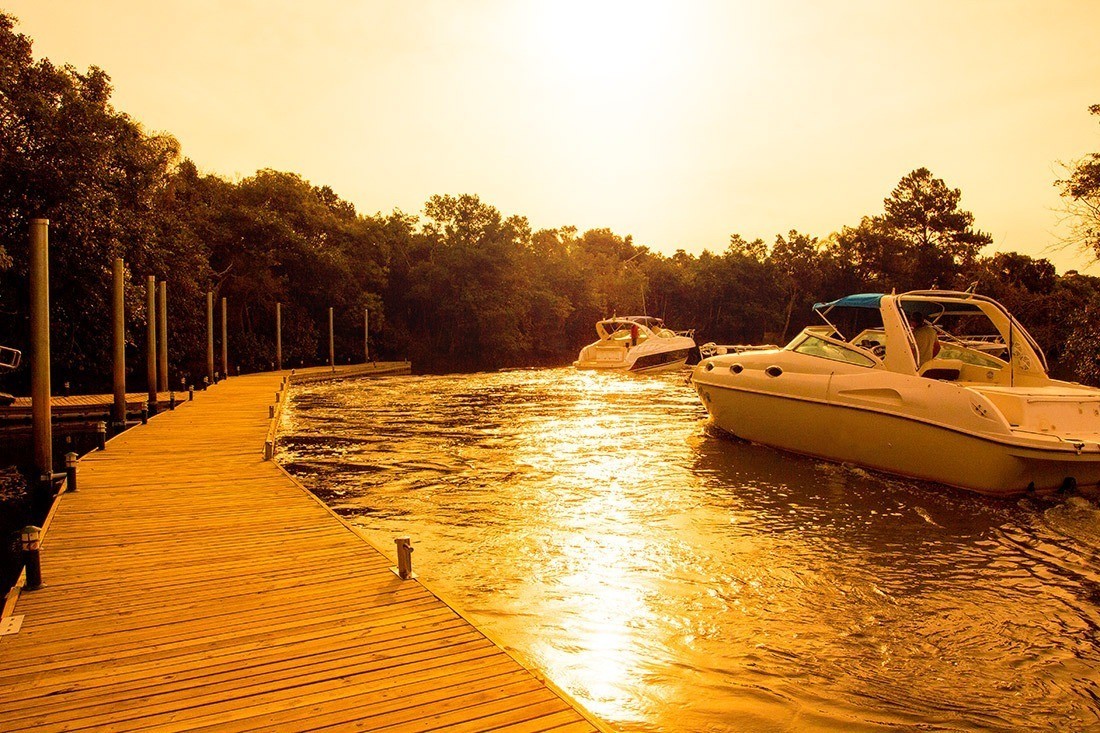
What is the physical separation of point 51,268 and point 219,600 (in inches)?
615

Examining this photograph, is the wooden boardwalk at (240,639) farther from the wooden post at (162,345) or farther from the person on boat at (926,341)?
the wooden post at (162,345)

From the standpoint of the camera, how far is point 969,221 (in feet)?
159

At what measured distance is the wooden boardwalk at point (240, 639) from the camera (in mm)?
3170

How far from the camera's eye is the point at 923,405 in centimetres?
883

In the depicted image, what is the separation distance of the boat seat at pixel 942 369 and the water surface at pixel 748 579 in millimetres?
1731

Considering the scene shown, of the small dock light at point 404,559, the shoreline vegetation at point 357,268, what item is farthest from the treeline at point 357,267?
the small dock light at point 404,559

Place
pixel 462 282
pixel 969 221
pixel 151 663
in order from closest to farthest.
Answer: pixel 151 663 → pixel 462 282 → pixel 969 221

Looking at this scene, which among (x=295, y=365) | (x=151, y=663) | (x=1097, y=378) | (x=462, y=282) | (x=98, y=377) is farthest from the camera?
(x=462, y=282)

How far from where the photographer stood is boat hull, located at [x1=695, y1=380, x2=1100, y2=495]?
814cm

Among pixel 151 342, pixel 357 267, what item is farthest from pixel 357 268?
pixel 151 342

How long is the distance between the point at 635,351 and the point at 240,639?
975 inches

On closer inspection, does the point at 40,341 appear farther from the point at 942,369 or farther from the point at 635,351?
the point at 635,351

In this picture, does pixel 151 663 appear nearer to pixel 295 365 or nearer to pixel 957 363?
pixel 957 363

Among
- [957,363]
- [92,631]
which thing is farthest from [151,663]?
[957,363]
